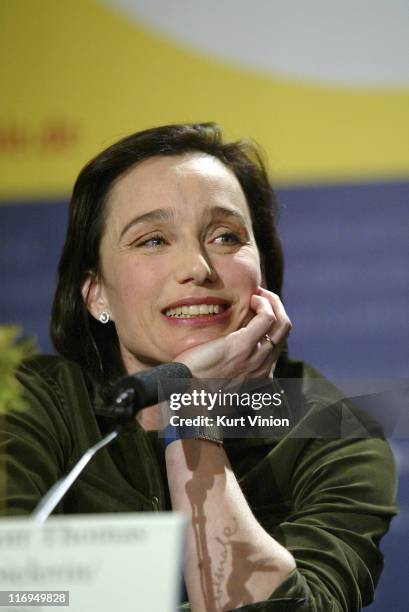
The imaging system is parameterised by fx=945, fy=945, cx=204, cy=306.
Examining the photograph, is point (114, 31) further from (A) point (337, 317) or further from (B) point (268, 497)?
(B) point (268, 497)

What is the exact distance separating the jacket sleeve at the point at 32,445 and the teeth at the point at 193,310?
293mm

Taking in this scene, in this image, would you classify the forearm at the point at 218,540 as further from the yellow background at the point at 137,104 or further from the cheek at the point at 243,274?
the yellow background at the point at 137,104

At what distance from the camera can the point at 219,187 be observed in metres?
2.04

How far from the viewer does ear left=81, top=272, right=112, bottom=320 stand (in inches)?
81.7

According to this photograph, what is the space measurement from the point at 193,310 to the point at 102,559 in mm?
934

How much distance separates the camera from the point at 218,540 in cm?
160

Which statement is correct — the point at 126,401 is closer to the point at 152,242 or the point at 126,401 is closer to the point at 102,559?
Result: the point at 102,559

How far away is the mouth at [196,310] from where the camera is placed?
1.95 m

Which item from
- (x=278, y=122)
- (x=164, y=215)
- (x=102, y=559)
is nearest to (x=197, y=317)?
(x=164, y=215)

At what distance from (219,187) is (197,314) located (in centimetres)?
29

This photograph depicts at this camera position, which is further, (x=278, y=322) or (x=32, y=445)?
(x=278, y=322)

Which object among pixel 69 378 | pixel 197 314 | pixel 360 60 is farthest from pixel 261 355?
pixel 360 60

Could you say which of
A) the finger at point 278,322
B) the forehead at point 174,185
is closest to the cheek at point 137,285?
the forehead at point 174,185

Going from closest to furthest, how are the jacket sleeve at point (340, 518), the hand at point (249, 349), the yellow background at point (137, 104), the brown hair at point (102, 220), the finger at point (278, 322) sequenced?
the jacket sleeve at point (340, 518) < the hand at point (249, 349) < the finger at point (278, 322) < the brown hair at point (102, 220) < the yellow background at point (137, 104)
